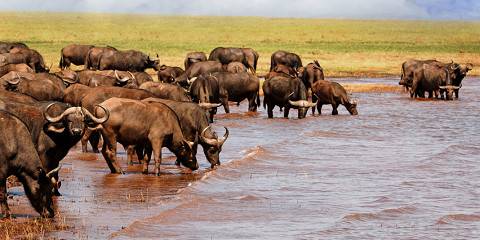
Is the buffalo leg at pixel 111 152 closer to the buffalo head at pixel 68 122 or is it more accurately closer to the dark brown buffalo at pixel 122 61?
the buffalo head at pixel 68 122

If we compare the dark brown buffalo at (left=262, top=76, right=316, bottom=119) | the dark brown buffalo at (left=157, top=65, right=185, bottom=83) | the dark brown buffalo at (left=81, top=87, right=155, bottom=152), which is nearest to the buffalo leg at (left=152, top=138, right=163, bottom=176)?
the dark brown buffalo at (left=81, top=87, right=155, bottom=152)

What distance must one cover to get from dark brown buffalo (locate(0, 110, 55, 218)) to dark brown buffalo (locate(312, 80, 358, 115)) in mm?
16938

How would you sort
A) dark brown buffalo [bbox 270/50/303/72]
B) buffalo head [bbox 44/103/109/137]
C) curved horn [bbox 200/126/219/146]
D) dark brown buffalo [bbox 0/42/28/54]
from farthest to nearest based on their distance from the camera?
dark brown buffalo [bbox 270/50/303/72], dark brown buffalo [bbox 0/42/28/54], curved horn [bbox 200/126/219/146], buffalo head [bbox 44/103/109/137]

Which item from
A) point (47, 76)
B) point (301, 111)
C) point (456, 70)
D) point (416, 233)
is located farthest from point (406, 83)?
point (416, 233)

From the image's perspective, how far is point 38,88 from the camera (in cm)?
1956

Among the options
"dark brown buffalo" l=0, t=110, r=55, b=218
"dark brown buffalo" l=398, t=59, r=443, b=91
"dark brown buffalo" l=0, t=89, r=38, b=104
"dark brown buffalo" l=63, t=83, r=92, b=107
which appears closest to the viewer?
"dark brown buffalo" l=0, t=110, r=55, b=218

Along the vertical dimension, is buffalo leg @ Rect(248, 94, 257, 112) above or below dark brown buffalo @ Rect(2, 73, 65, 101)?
below

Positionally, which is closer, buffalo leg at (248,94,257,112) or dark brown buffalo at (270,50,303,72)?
buffalo leg at (248,94,257,112)

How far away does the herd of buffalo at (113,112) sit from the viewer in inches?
442

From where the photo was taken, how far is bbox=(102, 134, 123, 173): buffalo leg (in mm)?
15062

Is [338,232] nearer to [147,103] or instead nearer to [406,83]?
[147,103]

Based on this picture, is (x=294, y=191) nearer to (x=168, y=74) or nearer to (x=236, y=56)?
(x=168, y=74)

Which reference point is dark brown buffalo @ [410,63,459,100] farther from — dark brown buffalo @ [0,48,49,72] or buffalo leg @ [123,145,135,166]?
buffalo leg @ [123,145,135,166]

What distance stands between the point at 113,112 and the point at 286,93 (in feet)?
39.1
